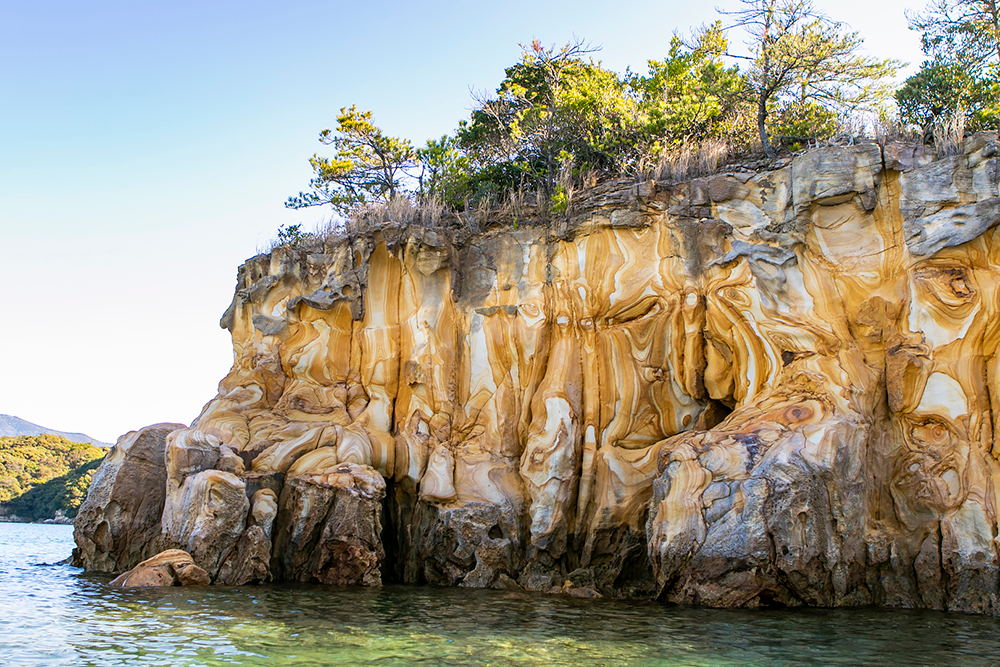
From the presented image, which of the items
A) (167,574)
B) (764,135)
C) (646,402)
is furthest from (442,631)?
(764,135)

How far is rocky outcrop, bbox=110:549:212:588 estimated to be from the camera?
11273 millimetres

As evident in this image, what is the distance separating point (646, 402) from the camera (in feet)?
43.1

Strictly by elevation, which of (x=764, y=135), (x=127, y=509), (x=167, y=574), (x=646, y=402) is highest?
(x=764, y=135)

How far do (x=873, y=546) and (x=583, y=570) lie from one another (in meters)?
3.95

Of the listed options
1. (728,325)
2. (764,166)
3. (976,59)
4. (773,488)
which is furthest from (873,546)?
(976,59)

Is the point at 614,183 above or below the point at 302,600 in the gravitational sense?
above

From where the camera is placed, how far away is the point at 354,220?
15961 millimetres

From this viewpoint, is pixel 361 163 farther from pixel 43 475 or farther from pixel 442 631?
pixel 43 475

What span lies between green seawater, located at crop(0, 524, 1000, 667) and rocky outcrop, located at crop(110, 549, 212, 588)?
0.41 metres

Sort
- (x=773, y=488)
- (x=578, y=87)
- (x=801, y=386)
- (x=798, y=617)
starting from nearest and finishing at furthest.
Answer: (x=798, y=617) → (x=773, y=488) → (x=801, y=386) → (x=578, y=87)

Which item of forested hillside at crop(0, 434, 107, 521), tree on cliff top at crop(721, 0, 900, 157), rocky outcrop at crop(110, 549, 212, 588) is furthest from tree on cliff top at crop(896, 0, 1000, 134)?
forested hillside at crop(0, 434, 107, 521)

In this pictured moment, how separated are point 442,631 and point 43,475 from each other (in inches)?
1983

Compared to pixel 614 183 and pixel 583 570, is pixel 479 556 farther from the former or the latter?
pixel 614 183

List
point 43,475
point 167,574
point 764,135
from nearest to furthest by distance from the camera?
point 167,574
point 764,135
point 43,475
